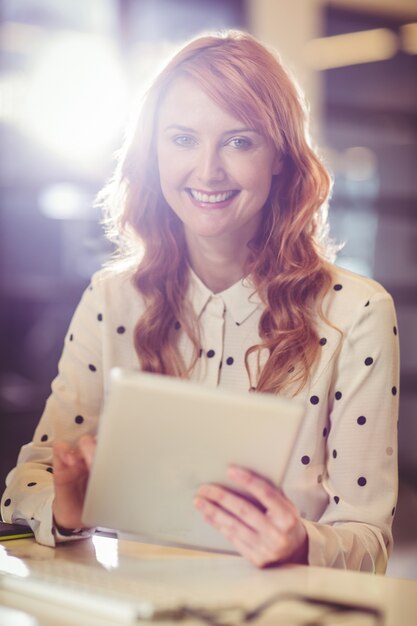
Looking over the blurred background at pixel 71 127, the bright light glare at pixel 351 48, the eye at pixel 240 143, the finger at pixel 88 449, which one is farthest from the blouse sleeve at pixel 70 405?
the bright light glare at pixel 351 48

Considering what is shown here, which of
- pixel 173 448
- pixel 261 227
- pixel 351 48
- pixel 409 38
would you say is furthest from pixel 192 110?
pixel 409 38

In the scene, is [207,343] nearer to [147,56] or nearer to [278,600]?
[278,600]

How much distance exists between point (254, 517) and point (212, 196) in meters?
0.75

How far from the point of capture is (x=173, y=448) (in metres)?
1.29

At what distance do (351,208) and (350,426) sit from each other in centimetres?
364

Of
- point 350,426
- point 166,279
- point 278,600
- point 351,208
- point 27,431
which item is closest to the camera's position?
point 278,600

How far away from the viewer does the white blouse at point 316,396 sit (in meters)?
1.70

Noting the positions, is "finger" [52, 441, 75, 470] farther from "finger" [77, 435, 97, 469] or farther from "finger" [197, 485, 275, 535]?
"finger" [197, 485, 275, 535]

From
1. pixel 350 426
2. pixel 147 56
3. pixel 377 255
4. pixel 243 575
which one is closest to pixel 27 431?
pixel 147 56

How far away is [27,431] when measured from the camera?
4.23 metres

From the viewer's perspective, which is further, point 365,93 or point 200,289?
point 365,93

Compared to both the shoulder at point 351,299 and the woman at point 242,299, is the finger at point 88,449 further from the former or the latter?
the shoulder at point 351,299

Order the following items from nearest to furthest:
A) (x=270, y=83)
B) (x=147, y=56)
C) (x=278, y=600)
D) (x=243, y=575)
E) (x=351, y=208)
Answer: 1. (x=278, y=600)
2. (x=243, y=575)
3. (x=270, y=83)
4. (x=147, y=56)
5. (x=351, y=208)

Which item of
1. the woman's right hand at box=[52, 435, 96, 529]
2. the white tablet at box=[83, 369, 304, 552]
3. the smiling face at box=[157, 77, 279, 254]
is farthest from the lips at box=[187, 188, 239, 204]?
the white tablet at box=[83, 369, 304, 552]
